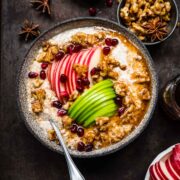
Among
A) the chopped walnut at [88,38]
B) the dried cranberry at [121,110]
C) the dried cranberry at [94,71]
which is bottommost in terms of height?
the dried cranberry at [121,110]

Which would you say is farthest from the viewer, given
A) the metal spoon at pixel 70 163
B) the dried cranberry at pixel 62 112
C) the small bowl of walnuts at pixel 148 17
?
the small bowl of walnuts at pixel 148 17

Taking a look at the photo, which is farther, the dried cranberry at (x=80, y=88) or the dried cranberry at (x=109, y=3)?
the dried cranberry at (x=109, y=3)

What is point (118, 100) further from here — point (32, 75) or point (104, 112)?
point (32, 75)

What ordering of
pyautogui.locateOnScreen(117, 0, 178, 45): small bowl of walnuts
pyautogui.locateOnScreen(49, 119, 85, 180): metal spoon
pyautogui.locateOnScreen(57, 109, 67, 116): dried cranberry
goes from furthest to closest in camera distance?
pyautogui.locateOnScreen(117, 0, 178, 45): small bowl of walnuts < pyautogui.locateOnScreen(57, 109, 67, 116): dried cranberry < pyautogui.locateOnScreen(49, 119, 85, 180): metal spoon

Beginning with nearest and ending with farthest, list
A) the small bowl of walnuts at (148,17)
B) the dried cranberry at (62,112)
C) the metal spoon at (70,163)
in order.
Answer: the metal spoon at (70,163), the dried cranberry at (62,112), the small bowl of walnuts at (148,17)

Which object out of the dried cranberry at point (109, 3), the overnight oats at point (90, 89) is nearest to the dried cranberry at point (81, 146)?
the overnight oats at point (90, 89)

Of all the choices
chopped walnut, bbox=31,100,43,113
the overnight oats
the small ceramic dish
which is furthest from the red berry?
the small ceramic dish

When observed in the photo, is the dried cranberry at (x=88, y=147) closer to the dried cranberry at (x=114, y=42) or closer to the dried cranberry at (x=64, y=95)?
the dried cranberry at (x=64, y=95)

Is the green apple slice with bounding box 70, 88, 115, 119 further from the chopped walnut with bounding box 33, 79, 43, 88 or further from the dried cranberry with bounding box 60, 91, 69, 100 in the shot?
the chopped walnut with bounding box 33, 79, 43, 88

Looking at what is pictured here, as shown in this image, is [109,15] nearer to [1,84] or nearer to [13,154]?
[1,84]
